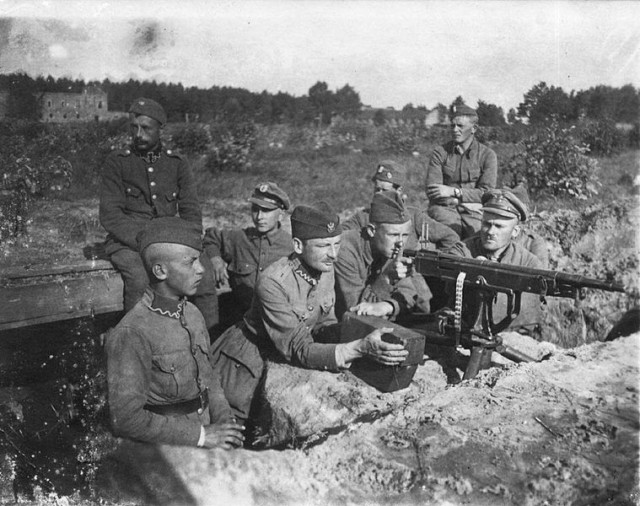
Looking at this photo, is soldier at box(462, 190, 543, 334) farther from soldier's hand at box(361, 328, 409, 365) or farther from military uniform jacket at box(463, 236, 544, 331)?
soldier's hand at box(361, 328, 409, 365)

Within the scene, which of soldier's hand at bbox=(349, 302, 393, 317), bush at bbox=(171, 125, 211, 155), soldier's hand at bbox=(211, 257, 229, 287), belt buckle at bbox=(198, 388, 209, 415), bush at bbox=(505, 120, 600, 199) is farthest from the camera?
bush at bbox=(171, 125, 211, 155)

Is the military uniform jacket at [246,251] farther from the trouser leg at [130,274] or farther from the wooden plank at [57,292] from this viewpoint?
the wooden plank at [57,292]

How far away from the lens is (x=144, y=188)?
5758 millimetres

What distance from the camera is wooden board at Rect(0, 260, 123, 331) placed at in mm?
4723

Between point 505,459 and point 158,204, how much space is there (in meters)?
4.14

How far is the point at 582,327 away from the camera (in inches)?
265

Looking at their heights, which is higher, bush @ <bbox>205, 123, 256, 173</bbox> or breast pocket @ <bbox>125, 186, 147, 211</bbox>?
bush @ <bbox>205, 123, 256, 173</bbox>

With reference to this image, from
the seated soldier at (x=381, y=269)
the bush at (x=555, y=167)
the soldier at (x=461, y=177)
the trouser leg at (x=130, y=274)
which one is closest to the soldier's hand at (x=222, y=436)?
the seated soldier at (x=381, y=269)

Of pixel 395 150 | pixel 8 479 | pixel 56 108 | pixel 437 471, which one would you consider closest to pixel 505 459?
pixel 437 471

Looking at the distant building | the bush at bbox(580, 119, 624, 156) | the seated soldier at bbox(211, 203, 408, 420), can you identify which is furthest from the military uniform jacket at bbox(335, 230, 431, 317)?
the bush at bbox(580, 119, 624, 156)

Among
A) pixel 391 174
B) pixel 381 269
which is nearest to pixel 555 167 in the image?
pixel 391 174

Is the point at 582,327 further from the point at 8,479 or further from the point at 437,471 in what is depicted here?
the point at 8,479

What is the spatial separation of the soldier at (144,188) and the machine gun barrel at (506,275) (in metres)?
2.07

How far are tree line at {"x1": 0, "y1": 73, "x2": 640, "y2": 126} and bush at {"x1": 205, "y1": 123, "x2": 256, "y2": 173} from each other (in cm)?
154
